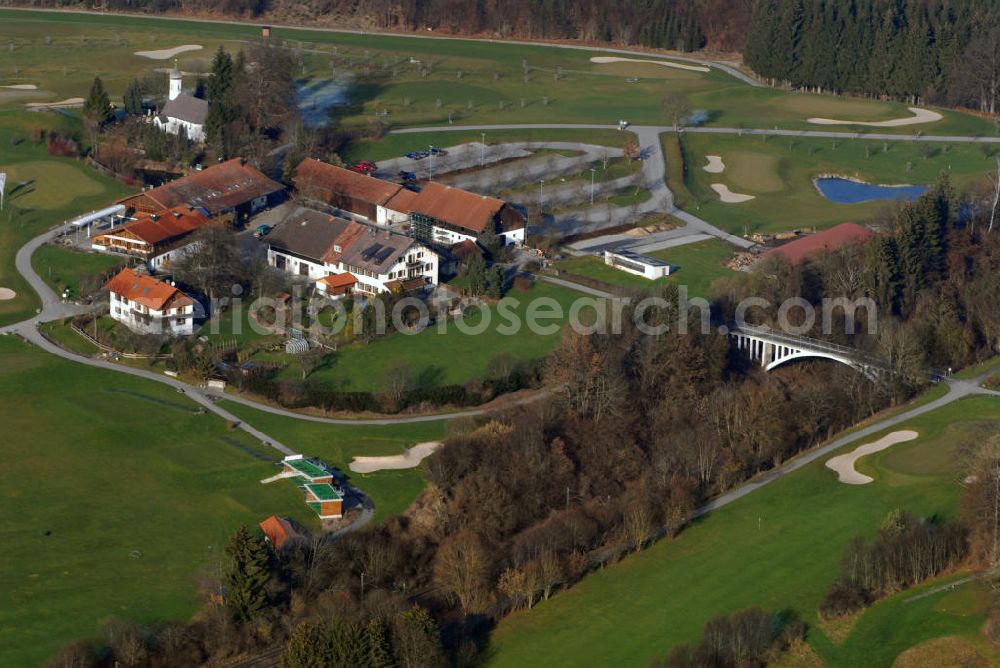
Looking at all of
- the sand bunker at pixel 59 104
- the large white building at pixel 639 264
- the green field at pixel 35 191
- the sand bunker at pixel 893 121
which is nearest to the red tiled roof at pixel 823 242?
the large white building at pixel 639 264

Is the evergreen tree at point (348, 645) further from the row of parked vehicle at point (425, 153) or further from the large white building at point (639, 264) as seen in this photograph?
the row of parked vehicle at point (425, 153)

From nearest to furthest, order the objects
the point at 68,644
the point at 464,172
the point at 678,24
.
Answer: the point at 68,644 < the point at 464,172 < the point at 678,24

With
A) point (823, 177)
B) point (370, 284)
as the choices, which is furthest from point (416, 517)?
point (823, 177)

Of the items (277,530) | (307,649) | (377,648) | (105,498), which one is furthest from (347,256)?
(307,649)

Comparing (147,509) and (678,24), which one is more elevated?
(678,24)

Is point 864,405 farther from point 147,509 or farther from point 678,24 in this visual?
point 678,24

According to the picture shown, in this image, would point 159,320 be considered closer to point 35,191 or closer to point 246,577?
point 35,191
